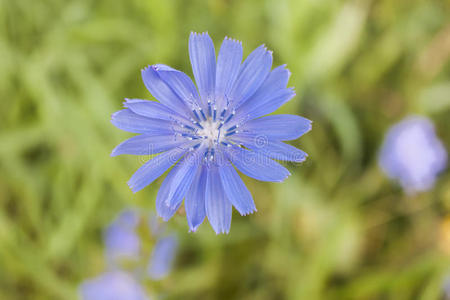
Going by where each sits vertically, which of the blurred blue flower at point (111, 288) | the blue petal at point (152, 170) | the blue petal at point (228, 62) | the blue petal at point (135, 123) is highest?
the blurred blue flower at point (111, 288)

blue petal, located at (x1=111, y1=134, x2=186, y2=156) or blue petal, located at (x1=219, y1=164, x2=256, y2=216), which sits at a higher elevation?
blue petal, located at (x1=111, y1=134, x2=186, y2=156)

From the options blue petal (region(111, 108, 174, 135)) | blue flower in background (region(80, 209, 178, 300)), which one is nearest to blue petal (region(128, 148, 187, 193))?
blue petal (region(111, 108, 174, 135))

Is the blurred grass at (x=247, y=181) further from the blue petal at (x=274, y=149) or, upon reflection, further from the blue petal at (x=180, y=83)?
the blue petal at (x=274, y=149)

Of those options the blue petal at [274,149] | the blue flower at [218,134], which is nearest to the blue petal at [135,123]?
the blue flower at [218,134]

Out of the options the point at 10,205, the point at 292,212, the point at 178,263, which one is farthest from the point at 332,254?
the point at 10,205

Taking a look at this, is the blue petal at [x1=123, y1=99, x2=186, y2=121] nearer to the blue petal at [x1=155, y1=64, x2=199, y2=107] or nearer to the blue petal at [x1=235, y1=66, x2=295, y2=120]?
the blue petal at [x1=155, y1=64, x2=199, y2=107]

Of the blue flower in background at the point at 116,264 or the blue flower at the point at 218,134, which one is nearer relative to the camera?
the blue flower at the point at 218,134

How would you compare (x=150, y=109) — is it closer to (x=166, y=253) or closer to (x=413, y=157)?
(x=166, y=253)
